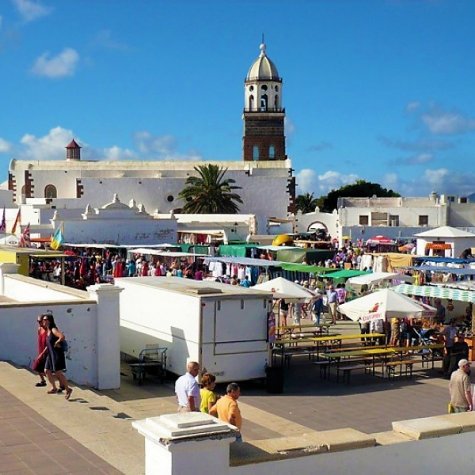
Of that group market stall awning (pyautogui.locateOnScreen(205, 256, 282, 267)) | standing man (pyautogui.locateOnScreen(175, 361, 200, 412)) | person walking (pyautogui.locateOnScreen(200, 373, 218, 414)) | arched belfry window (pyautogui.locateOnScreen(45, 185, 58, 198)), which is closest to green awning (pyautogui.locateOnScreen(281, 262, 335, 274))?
market stall awning (pyautogui.locateOnScreen(205, 256, 282, 267))

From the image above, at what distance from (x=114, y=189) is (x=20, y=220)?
1286cm

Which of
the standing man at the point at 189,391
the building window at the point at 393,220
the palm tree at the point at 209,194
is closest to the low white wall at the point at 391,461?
the standing man at the point at 189,391

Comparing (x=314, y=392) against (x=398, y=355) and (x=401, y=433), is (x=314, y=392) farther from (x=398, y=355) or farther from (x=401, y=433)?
(x=401, y=433)

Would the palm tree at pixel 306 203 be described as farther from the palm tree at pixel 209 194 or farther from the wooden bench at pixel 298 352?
the wooden bench at pixel 298 352

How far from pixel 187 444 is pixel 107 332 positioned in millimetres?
8538

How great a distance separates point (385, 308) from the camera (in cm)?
1598

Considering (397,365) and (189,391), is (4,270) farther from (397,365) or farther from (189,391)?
(189,391)

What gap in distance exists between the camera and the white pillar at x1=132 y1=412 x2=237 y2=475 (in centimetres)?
512

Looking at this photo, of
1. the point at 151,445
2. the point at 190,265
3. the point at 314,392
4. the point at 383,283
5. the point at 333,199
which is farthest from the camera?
the point at 333,199

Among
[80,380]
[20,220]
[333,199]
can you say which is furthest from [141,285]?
[333,199]

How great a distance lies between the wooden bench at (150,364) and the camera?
46.6ft

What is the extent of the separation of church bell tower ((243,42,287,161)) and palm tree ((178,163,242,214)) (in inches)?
494

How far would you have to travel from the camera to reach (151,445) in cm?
535

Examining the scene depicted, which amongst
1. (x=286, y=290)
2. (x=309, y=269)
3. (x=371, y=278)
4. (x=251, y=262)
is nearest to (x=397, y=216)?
(x=251, y=262)
